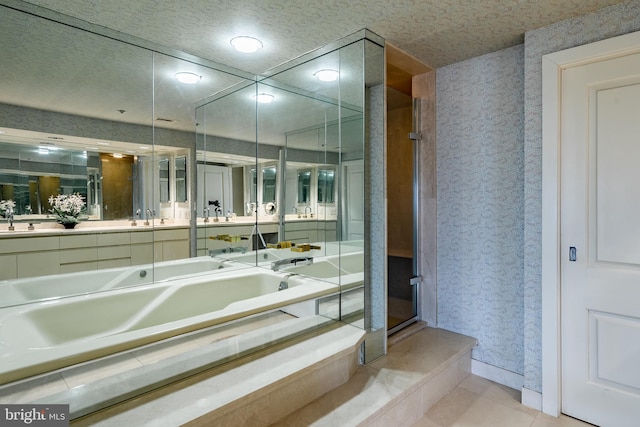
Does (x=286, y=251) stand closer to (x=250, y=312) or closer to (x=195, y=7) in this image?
(x=250, y=312)

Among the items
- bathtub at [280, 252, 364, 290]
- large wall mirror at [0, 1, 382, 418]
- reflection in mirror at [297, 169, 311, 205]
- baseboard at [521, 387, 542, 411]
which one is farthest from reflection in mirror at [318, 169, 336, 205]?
baseboard at [521, 387, 542, 411]

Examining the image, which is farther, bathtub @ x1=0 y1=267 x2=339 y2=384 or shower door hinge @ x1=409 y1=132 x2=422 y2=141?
shower door hinge @ x1=409 y1=132 x2=422 y2=141

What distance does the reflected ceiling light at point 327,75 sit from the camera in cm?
243

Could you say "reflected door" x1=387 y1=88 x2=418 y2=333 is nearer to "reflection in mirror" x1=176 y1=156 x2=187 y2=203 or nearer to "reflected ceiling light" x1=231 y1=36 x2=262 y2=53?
"reflected ceiling light" x1=231 y1=36 x2=262 y2=53

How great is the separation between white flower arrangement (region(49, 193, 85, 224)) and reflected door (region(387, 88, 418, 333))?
2176 mm

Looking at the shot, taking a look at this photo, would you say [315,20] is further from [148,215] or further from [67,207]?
[67,207]

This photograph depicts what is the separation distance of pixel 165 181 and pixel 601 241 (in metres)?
2.77

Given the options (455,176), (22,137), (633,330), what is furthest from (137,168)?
(633,330)

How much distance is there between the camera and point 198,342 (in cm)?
176

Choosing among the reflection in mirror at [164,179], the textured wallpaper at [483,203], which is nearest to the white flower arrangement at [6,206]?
the reflection in mirror at [164,179]

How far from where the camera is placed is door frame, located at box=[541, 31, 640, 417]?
75.6 inches

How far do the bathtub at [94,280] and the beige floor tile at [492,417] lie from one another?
205cm

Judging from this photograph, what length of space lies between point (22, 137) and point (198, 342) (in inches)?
59.2

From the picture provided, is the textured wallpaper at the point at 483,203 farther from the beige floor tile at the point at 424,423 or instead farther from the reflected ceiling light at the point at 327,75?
the reflected ceiling light at the point at 327,75
